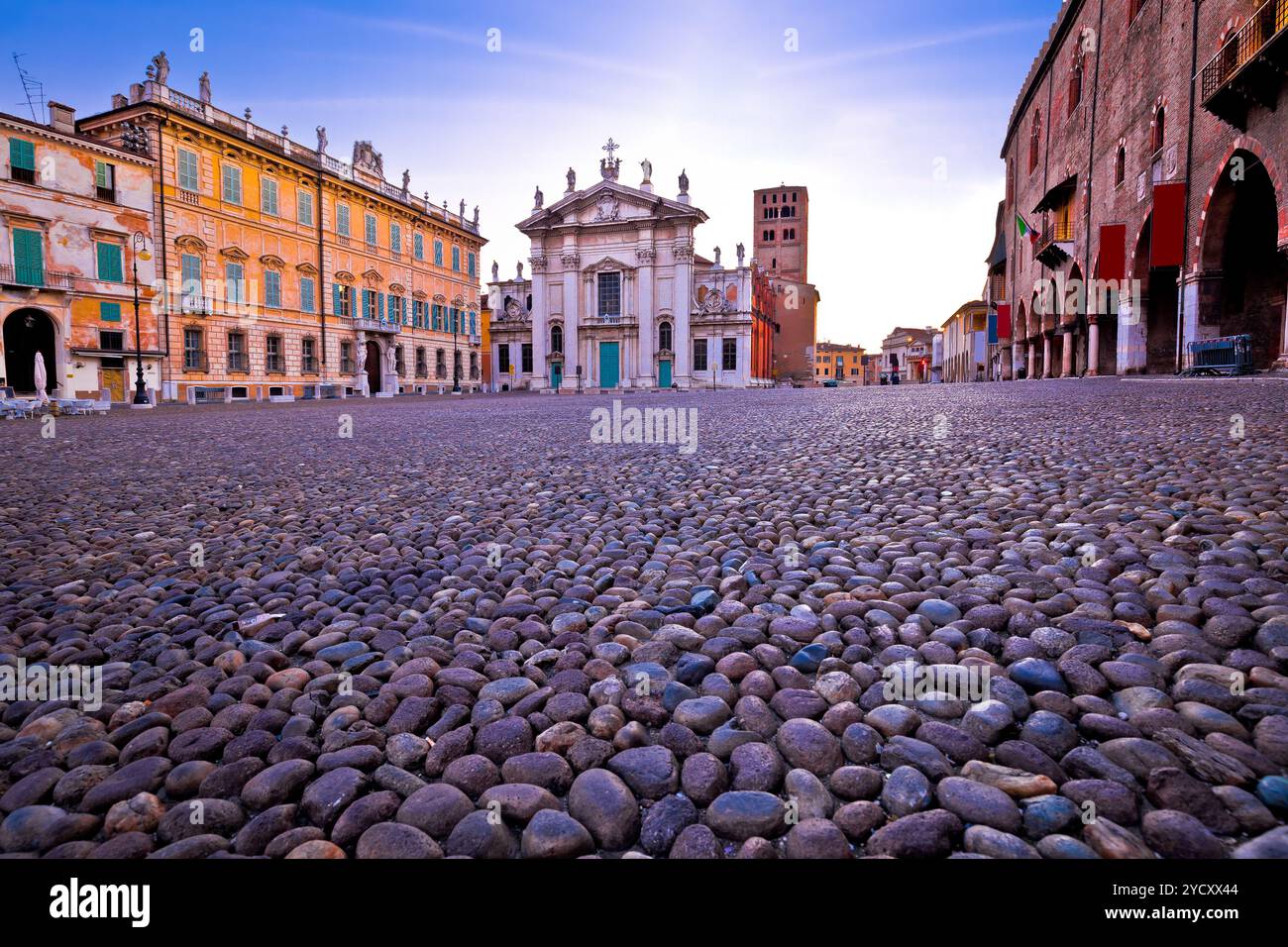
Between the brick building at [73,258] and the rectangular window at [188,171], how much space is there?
150 cm

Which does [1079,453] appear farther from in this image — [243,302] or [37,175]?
[243,302]

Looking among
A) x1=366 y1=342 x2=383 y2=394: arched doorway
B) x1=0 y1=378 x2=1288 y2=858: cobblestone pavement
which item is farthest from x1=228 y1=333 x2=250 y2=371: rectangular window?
x1=0 y1=378 x2=1288 y2=858: cobblestone pavement

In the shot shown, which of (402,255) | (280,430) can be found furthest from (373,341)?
(280,430)

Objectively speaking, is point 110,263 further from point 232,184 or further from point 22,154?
point 232,184

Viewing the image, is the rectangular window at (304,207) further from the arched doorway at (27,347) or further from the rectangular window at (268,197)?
the arched doorway at (27,347)

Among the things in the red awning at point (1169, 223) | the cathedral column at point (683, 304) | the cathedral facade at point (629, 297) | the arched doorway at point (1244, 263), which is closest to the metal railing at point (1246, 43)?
the arched doorway at point (1244, 263)

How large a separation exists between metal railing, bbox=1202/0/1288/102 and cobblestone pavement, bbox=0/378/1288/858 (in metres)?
17.1

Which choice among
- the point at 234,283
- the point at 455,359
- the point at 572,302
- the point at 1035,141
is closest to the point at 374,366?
the point at 455,359

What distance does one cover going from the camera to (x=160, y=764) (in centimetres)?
147

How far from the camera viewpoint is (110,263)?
27.4 meters

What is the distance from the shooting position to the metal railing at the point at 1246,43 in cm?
1471

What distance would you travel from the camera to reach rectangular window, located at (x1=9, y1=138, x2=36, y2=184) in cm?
2456
